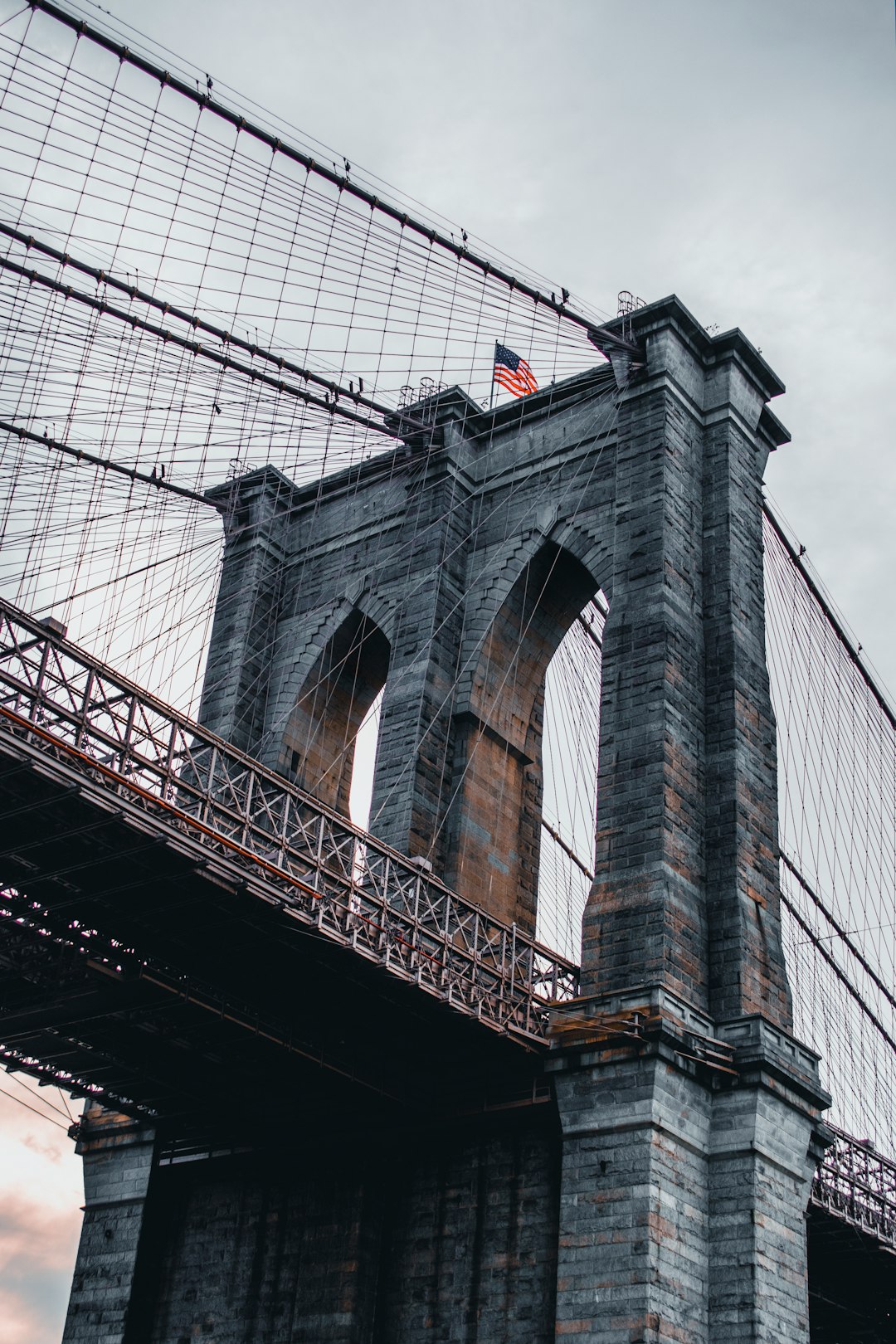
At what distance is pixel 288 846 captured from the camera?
2164 centimetres

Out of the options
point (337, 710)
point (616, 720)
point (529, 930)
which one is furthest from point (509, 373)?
point (529, 930)

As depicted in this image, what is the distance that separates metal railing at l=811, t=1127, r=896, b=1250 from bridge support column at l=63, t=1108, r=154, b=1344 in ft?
44.3

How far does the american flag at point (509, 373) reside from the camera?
37.2 m

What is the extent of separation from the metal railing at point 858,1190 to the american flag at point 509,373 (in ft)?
59.3

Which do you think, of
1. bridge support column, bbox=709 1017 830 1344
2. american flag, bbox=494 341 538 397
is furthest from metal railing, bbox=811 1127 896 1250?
american flag, bbox=494 341 538 397

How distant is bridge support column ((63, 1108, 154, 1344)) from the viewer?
27891mm

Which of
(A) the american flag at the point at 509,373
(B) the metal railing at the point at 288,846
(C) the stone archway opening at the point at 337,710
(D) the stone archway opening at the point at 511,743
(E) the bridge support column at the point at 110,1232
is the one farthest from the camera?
(A) the american flag at the point at 509,373

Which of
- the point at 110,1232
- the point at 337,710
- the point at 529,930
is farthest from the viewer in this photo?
the point at 337,710

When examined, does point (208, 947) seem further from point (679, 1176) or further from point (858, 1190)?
point (858, 1190)

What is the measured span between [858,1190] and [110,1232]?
17.0m

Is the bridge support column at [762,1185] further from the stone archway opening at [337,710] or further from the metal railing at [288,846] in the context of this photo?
the stone archway opening at [337,710]

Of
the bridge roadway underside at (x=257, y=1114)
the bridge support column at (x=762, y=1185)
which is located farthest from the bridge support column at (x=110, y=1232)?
the bridge support column at (x=762, y=1185)

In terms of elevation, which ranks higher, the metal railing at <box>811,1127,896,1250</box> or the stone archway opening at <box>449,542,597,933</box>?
the stone archway opening at <box>449,542,597,933</box>

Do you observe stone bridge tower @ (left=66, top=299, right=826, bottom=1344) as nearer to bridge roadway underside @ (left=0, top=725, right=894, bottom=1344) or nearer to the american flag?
bridge roadway underside @ (left=0, top=725, right=894, bottom=1344)
